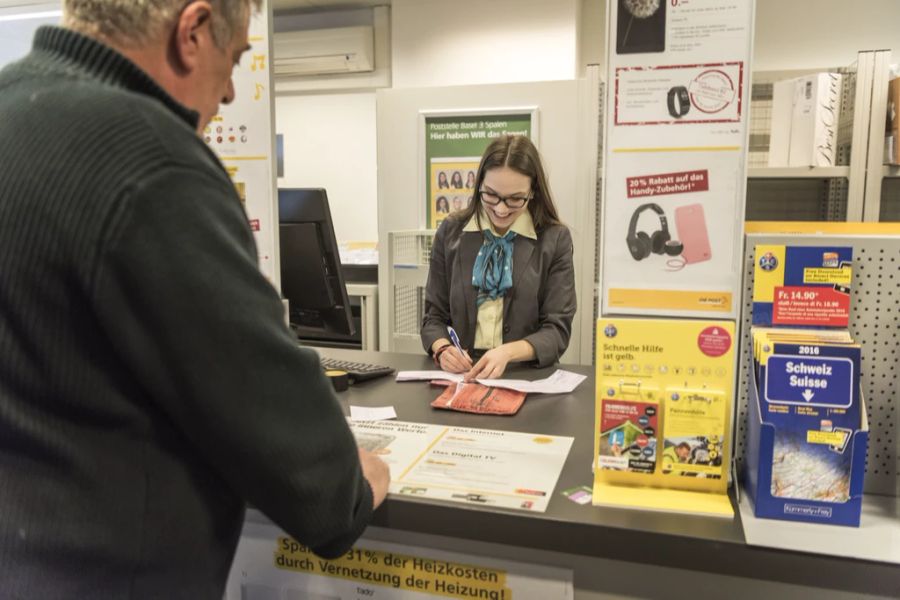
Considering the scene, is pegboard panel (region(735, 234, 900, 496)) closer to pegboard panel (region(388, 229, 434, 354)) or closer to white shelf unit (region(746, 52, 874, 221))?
white shelf unit (region(746, 52, 874, 221))

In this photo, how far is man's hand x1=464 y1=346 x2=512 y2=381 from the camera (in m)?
1.61

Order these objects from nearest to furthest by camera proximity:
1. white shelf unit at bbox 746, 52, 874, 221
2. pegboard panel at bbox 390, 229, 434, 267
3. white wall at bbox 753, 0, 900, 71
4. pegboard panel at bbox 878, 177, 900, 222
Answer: white shelf unit at bbox 746, 52, 874, 221
pegboard panel at bbox 878, 177, 900, 222
pegboard panel at bbox 390, 229, 434, 267
white wall at bbox 753, 0, 900, 71

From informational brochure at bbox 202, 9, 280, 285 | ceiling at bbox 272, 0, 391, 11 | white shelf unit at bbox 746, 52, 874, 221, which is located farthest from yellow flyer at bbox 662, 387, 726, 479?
ceiling at bbox 272, 0, 391, 11

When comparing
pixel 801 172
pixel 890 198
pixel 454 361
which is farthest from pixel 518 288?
pixel 890 198

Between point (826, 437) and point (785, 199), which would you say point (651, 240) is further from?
point (785, 199)

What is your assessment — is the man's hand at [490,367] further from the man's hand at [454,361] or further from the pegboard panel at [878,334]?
the pegboard panel at [878,334]

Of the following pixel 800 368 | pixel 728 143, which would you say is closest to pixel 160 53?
pixel 728 143

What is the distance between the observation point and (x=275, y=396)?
72 centimetres

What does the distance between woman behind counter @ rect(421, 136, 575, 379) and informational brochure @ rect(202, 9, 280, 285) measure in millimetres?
641

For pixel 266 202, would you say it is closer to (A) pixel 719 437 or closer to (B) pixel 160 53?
(B) pixel 160 53

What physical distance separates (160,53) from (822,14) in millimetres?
4545

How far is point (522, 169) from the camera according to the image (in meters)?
2.07

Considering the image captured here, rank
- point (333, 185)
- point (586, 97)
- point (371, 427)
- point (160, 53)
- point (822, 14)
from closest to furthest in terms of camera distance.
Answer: point (160, 53), point (371, 427), point (586, 97), point (822, 14), point (333, 185)

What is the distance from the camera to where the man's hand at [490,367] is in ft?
5.29
